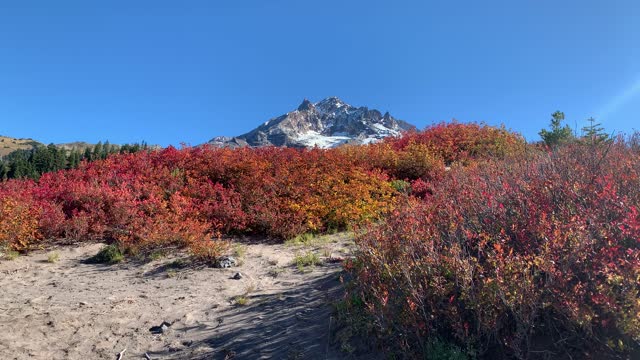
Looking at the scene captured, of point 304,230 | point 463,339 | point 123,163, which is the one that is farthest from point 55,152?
point 463,339

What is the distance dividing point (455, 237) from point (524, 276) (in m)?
1.01

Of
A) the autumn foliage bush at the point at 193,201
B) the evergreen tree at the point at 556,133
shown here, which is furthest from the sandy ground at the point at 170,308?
the evergreen tree at the point at 556,133

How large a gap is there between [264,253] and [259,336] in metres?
3.27

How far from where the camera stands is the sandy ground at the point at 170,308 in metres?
4.38

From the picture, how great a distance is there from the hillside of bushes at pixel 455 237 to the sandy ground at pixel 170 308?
1.85ft

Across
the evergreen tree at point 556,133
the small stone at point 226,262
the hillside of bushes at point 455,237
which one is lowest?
the small stone at point 226,262

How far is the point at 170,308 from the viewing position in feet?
18.1

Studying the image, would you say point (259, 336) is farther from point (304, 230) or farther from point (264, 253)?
point (304, 230)

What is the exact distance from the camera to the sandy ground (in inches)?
172

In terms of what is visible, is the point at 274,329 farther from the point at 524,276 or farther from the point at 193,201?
the point at 193,201

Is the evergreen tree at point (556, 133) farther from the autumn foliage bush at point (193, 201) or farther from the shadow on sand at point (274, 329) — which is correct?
the shadow on sand at point (274, 329)

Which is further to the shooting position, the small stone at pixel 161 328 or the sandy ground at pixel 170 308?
the small stone at pixel 161 328

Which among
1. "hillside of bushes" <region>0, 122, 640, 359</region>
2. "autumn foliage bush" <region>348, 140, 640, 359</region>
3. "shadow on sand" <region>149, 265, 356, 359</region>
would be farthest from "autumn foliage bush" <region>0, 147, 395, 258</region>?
"autumn foliage bush" <region>348, 140, 640, 359</region>

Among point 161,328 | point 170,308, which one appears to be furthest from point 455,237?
point 170,308
